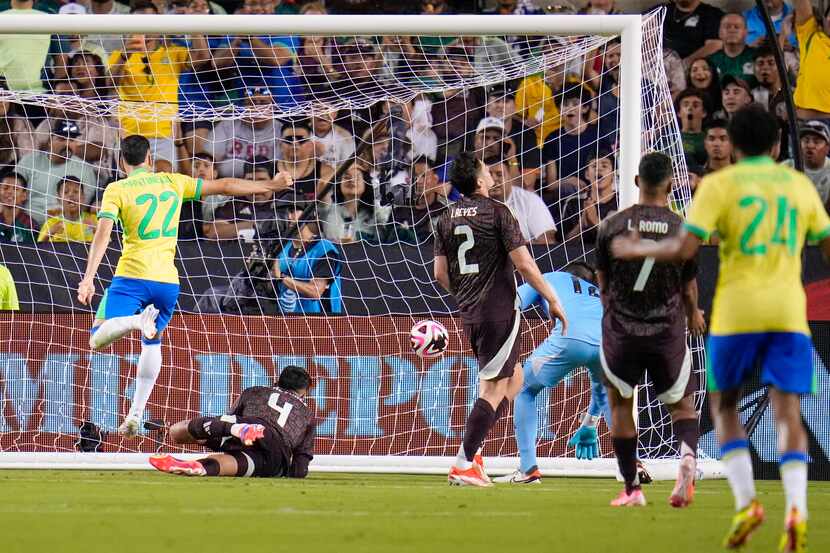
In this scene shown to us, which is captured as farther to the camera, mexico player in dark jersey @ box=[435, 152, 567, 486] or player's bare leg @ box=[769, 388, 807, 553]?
mexico player in dark jersey @ box=[435, 152, 567, 486]

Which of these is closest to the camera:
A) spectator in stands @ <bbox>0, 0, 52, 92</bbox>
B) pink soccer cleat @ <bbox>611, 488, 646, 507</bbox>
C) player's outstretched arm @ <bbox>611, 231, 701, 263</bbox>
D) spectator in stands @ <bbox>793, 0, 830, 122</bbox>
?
player's outstretched arm @ <bbox>611, 231, 701, 263</bbox>

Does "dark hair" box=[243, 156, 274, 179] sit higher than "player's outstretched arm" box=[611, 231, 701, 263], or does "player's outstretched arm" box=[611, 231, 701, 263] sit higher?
"dark hair" box=[243, 156, 274, 179]

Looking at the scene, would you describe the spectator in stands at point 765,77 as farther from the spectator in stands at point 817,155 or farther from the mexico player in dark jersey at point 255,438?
the mexico player in dark jersey at point 255,438

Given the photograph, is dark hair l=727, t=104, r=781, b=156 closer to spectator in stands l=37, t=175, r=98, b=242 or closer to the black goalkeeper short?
the black goalkeeper short

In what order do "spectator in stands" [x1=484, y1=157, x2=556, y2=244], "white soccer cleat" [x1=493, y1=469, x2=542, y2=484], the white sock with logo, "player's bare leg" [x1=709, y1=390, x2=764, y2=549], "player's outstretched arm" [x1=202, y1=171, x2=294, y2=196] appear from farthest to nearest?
"spectator in stands" [x1=484, y1=157, x2=556, y2=244] → the white sock with logo → "player's outstretched arm" [x1=202, y1=171, x2=294, y2=196] → "white soccer cleat" [x1=493, y1=469, x2=542, y2=484] → "player's bare leg" [x1=709, y1=390, x2=764, y2=549]

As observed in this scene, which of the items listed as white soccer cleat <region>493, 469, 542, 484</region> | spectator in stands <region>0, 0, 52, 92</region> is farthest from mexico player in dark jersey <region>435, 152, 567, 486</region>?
spectator in stands <region>0, 0, 52, 92</region>

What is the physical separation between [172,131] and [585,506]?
6.85 m

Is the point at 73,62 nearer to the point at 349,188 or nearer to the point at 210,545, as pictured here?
the point at 349,188

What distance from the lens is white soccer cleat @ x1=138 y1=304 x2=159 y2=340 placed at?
9.76 meters

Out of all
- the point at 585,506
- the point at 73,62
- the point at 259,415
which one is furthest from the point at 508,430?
the point at 73,62

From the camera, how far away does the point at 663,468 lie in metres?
10.4

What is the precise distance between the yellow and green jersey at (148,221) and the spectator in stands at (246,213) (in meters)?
2.33

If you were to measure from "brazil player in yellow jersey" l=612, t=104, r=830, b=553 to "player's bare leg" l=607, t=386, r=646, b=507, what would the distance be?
6.48 feet

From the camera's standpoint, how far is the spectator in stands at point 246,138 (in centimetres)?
1290
